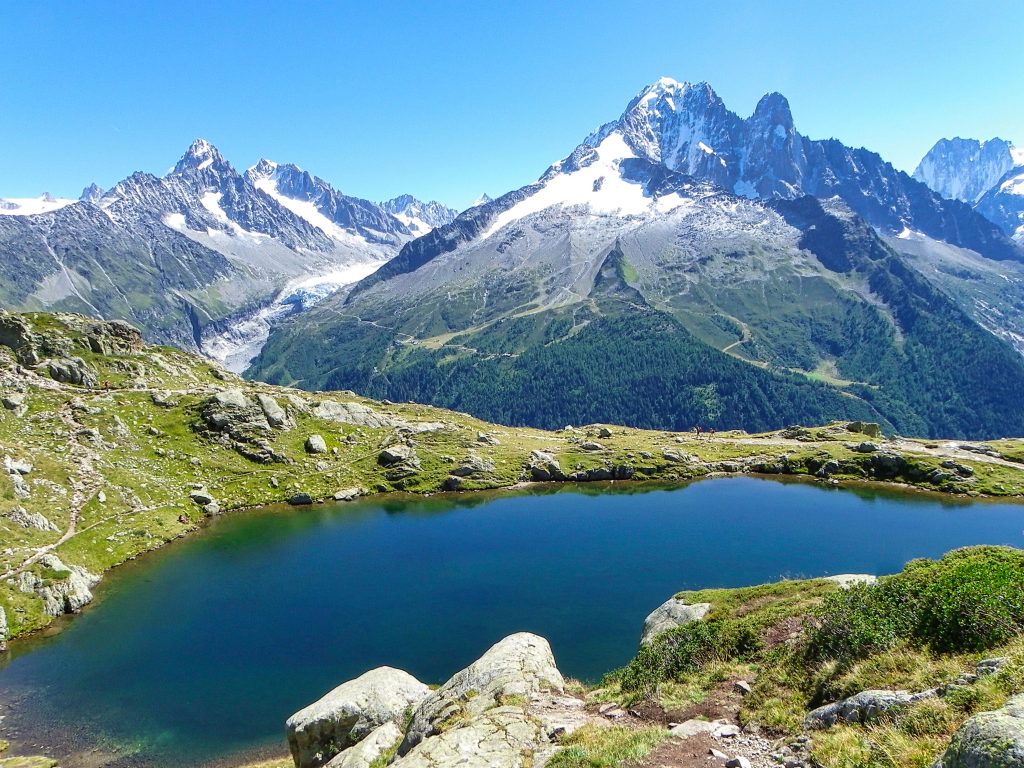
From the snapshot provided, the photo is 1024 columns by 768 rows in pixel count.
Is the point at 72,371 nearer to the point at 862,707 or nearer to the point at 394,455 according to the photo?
the point at 394,455

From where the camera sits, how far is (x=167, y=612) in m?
61.2

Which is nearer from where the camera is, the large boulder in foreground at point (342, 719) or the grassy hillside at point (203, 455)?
the large boulder in foreground at point (342, 719)

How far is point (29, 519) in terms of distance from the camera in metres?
69.1

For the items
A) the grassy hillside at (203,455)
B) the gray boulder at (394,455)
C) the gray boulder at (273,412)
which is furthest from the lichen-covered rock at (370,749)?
the gray boulder at (273,412)

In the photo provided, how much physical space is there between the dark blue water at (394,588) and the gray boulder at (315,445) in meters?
20.9

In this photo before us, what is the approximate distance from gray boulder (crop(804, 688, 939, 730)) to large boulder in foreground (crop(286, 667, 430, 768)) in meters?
20.1

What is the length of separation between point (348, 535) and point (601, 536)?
40.7m

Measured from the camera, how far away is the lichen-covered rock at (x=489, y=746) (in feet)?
55.9

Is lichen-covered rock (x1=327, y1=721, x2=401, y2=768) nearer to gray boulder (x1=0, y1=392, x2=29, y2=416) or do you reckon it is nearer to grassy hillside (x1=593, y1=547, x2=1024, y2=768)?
grassy hillside (x1=593, y1=547, x2=1024, y2=768)

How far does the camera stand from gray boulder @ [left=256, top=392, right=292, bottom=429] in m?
118

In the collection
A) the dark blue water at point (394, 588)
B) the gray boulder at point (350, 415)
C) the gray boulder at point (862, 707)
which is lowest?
the dark blue water at point (394, 588)

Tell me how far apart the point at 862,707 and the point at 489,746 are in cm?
1113

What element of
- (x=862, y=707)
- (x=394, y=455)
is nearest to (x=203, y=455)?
(x=394, y=455)

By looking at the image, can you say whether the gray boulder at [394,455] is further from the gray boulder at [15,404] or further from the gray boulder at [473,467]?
the gray boulder at [15,404]
